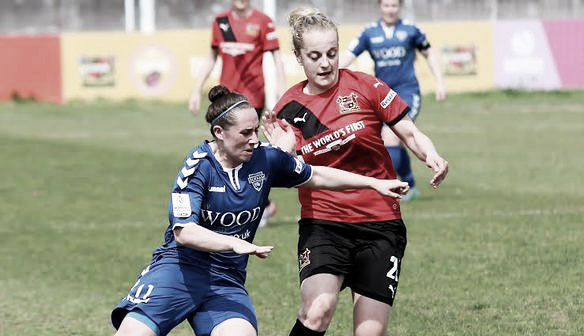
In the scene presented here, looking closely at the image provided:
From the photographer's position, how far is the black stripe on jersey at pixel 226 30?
1402cm

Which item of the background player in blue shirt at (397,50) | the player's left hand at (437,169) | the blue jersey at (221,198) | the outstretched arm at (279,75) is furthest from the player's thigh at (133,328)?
the background player in blue shirt at (397,50)

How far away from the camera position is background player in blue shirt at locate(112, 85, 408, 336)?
6.36 meters

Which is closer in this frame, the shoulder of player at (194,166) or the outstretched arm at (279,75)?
the shoulder of player at (194,166)

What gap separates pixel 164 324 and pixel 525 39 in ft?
79.6

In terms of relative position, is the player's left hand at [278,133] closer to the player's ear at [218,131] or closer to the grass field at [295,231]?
the player's ear at [218,131]

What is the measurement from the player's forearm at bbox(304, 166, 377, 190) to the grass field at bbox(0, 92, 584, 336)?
6.01ft

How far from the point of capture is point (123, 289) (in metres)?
9.99

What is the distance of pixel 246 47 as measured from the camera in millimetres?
14016

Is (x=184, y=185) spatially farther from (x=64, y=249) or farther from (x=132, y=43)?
(x=132, y=43)

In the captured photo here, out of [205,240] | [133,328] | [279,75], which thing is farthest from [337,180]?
[279,75]

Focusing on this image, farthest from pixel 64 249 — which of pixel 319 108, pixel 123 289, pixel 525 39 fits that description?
pixel 525 39

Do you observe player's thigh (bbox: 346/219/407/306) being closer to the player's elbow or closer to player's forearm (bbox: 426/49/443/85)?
the player's elbow

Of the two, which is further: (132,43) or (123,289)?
(132,43)

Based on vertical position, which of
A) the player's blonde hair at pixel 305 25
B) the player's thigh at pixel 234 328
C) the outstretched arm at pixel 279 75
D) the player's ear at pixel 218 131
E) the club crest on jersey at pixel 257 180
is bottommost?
the player's thigh at pixel 234 328
